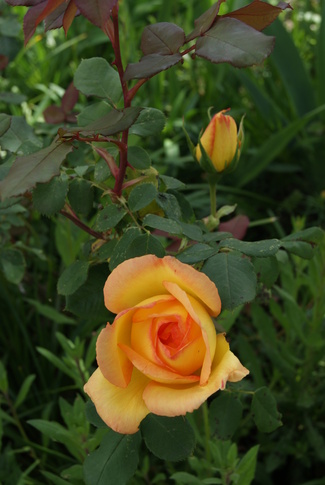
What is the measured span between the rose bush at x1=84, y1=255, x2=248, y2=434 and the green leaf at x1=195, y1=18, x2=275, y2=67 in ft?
0.53

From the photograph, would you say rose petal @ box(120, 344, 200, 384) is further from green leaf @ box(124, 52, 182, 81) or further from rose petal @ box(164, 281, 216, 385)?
green leaf @ box(124, 52, 182, 81)

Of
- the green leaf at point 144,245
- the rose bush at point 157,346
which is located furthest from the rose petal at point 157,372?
Result: the green leaf at point 144,245

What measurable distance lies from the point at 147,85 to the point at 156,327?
5.63ft

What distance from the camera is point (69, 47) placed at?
221cm

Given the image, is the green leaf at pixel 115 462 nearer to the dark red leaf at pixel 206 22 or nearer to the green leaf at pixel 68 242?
the dark red leaf at pixel 206 22

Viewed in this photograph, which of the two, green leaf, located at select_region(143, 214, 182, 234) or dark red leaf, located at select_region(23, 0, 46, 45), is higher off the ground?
dark red leaf, located at select_region(23, 0, 46, 45)

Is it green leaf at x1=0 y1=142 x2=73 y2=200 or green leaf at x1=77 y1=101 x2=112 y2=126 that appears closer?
green leaf at x1=0 y1=142 x2=73 y2=200

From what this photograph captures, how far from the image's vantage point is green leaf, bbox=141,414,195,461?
0.58m

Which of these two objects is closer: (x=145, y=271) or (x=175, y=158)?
(x=145, y=271)

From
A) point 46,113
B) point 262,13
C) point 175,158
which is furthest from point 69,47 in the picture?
point 262,13

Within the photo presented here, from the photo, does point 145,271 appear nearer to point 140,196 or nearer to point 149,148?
point 140,196

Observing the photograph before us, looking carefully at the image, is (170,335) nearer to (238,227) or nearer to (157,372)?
(157,372)

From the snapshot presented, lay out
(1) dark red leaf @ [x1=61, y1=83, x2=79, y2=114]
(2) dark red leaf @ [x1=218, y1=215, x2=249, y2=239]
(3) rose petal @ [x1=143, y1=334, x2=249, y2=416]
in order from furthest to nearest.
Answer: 1. (1) dark red leaf @ [x1=61, y1=83, x2=79, y2=114]
2. (2) dark red leaf @ [x1=218, y1=215, x2=249, y2=239]
3. (3) rose petal @ [x1=143, y1=334, x2=249, y2=416]

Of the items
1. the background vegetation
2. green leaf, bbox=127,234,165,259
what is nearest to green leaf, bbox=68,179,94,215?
the background vegetation
